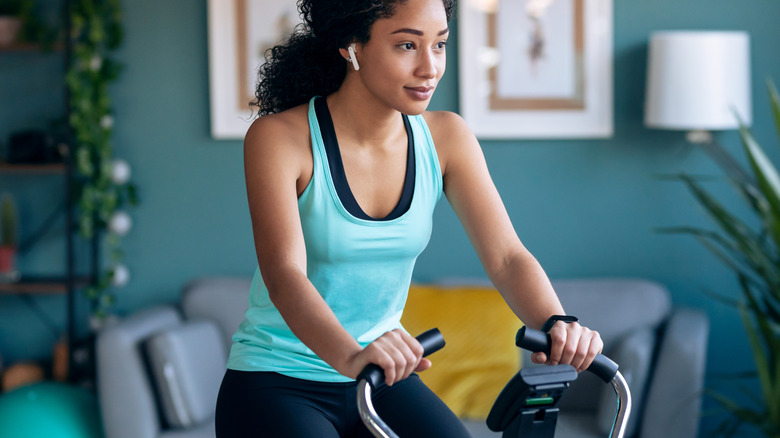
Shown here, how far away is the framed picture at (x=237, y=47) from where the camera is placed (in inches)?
133

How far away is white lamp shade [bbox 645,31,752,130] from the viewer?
9.29 feet

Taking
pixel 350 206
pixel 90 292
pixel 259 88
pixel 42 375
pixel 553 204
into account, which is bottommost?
pixel 42 375

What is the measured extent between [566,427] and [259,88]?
177cm

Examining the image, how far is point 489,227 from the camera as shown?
1.36 metres

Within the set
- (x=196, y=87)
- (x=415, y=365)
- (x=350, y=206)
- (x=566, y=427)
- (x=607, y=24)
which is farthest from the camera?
(x=196, y=87)

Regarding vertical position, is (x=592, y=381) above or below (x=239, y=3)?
below

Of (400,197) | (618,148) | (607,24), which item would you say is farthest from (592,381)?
(400,197)

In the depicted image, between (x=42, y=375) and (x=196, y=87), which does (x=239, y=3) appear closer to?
(x=196, y=87)

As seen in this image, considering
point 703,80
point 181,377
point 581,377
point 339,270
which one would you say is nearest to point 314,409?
point 339,270

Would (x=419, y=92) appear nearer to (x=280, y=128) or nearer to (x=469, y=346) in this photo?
(x=280, y=128)

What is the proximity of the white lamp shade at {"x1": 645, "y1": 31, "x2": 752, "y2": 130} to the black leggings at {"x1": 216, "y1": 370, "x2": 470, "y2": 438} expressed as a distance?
198 centimetres

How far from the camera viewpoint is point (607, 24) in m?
3.23

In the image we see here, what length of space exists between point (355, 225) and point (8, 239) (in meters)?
2.66

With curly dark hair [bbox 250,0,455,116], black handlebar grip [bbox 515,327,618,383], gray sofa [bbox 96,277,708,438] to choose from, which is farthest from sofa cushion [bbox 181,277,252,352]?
black handlebar grip [bbox 515,327,618,383]
